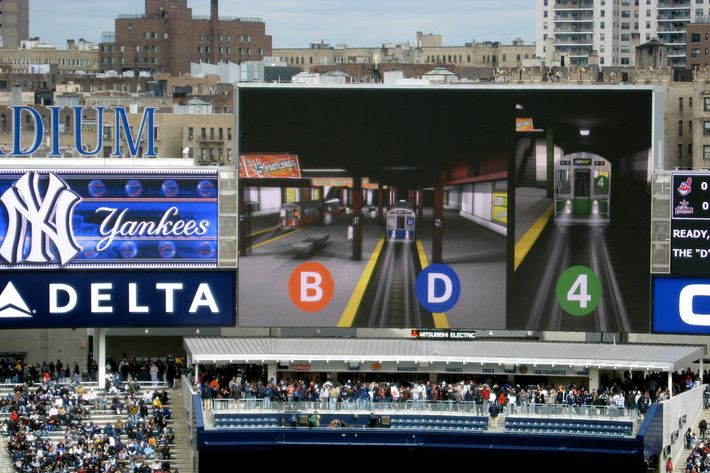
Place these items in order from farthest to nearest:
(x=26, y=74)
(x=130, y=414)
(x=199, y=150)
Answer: (x=26, y=74), (x=199, y=150), (x=130, y=414)

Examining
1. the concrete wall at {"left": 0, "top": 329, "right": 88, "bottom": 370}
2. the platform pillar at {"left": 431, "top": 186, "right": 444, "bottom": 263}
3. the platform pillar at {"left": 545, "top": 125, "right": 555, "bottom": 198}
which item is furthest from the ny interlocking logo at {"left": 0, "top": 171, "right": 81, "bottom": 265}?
the platform pillar at {"left": 545, "top": 125, "right": 555, "bottom": 198}

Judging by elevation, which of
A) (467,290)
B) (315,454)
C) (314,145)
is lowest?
(315,454)

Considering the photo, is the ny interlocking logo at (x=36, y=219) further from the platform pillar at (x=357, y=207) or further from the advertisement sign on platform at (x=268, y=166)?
the platform pillar at (x=357, y=207)

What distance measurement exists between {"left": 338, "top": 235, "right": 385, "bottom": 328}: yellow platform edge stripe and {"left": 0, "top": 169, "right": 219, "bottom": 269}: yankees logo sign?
4804 millimetres

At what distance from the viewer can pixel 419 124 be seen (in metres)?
68.8

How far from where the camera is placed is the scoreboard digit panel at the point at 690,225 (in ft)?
225

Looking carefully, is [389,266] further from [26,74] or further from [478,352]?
[26,74]

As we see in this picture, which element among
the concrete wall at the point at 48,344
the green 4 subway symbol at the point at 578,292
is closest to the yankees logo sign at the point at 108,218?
the concrete wall at the point at 48,344

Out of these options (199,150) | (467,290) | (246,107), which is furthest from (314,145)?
(199,150)

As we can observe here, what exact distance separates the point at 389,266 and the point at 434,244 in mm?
1698

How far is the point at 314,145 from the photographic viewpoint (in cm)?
6875

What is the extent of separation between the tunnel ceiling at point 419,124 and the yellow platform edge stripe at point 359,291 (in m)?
2.41

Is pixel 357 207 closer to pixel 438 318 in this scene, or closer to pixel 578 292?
pixel 438 318

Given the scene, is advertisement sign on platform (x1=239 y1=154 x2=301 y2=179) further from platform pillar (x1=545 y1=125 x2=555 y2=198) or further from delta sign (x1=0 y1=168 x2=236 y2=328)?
platform pillar (x1=545 y1=125 x2=555 y2=198)
